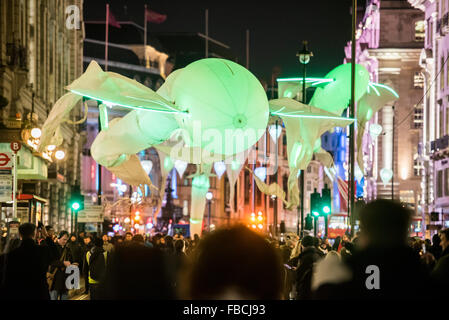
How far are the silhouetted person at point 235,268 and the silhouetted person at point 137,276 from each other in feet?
4.11

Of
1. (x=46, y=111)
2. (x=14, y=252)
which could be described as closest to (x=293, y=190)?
(x=14, y=252)

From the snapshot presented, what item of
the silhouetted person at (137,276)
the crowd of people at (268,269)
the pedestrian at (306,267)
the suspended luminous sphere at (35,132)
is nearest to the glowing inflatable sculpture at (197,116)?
the pedestrian at (306,267)

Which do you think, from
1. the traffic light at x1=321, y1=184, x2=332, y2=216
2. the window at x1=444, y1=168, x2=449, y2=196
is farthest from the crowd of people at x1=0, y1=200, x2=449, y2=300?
the window at x1=444, y1=168, x2=449, y2=196

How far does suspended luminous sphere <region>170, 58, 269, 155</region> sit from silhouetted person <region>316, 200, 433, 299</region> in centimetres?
1044

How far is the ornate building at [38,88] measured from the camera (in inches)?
1366

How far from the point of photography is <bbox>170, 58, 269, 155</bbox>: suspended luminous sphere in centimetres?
1581

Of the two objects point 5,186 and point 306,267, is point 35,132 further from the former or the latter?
point 306,267

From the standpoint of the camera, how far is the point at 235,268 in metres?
4.30

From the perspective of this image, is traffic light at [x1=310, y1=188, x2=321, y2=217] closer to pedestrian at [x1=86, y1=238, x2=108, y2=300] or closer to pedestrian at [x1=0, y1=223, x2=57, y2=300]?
pedestrian at [x1=86, y1=238, x2=108, y2=300]

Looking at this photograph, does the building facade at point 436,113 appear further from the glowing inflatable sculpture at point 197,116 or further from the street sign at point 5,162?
the street sign at point 5,162

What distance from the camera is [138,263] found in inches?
226
